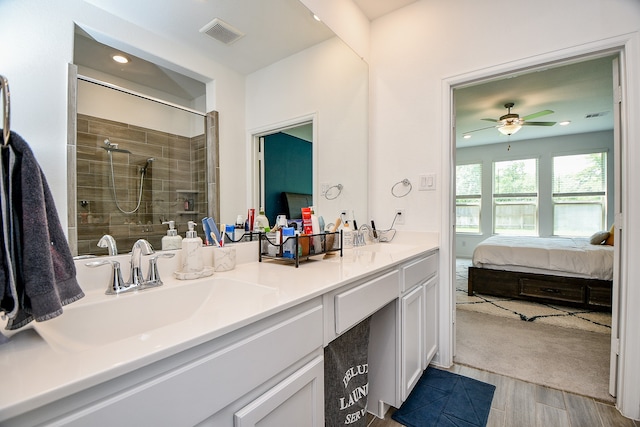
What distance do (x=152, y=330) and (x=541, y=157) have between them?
6.87 metres

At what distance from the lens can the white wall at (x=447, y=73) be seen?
1498mm

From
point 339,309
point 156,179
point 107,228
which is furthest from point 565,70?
point 107,228

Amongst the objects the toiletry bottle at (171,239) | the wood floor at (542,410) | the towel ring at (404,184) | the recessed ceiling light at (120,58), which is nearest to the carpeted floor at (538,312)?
the wood floor at (542,410)

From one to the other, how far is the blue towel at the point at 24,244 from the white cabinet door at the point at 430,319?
5.53 feet

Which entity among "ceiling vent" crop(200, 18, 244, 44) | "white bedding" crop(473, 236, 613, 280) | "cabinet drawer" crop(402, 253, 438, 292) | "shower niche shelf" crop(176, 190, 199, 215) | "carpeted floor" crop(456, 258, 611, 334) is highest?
"ceiling vent" crop(200, 18, 244, 44)

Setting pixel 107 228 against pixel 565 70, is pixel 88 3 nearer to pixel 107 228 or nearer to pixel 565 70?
pixel 107 228

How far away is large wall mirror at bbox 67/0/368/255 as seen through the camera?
878 mm

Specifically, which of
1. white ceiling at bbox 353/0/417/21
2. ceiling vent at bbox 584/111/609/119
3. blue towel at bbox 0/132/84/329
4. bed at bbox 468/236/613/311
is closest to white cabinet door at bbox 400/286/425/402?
blue towel at bbox 0/132/84/329

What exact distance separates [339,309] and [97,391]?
682mm

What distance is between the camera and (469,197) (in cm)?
645

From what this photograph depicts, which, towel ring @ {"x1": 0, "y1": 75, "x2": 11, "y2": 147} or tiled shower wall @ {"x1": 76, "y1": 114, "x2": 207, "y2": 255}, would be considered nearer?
→ towel ring @ {"x1": 0, "y1": 75, "x2": 11, "y2": 147}

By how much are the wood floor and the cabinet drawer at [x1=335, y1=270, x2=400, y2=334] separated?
72 cm

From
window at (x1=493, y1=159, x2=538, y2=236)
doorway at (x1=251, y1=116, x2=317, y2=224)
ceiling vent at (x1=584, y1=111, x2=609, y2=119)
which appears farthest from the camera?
window at (x1=493, y1=159, x2=538, y2=236)

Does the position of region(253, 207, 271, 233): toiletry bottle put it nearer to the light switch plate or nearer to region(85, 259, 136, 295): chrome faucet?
region(85, 259, 136, 295): chrome faucet
